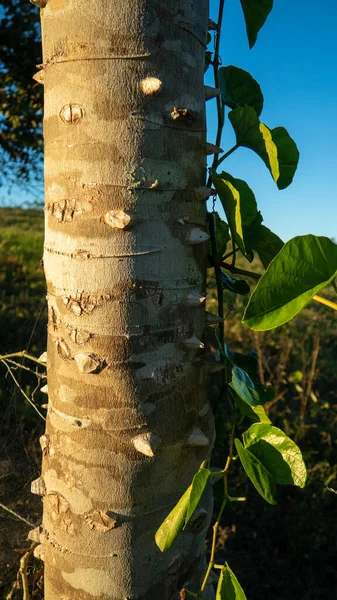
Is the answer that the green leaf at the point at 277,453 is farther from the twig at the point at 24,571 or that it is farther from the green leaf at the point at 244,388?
the twig at the point at 24,571

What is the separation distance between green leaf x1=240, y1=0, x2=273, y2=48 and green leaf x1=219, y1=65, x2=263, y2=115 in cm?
7

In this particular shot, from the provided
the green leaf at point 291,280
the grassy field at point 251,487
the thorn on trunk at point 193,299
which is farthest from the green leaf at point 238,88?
the grassy field at point 251,487

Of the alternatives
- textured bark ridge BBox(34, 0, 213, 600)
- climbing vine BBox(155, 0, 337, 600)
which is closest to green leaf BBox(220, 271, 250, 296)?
climbing vine BBox(155, 0, 337, 600)

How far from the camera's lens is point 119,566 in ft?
2.32

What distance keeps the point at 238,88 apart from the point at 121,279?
490mm

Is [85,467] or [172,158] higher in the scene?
[172,158]

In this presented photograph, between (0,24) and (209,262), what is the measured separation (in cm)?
289

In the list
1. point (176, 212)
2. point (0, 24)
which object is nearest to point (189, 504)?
point (176, 212)

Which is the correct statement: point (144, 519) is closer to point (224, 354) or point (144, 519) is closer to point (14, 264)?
point (224, 354)

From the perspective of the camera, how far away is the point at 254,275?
0.80 meters

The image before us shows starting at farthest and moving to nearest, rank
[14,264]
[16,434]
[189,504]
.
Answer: [14,264]
[16,434]
[189,504]

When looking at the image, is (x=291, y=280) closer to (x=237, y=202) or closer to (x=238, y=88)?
(x=237, y=202)

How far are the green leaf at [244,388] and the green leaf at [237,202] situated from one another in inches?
7.5

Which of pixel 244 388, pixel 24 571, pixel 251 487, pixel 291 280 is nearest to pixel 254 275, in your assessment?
pixel 244 388
